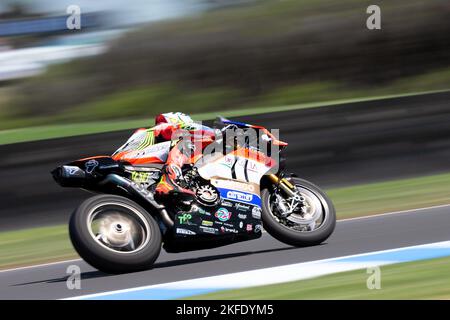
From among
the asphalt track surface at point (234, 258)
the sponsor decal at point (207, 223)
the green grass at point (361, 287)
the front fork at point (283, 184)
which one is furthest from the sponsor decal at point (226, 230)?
the green grass at point (361, 287)

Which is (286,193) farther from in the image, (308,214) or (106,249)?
(106,249)

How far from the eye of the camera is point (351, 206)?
10.7 metres

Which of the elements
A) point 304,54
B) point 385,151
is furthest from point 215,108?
point 385,151

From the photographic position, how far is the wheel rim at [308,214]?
7564mm

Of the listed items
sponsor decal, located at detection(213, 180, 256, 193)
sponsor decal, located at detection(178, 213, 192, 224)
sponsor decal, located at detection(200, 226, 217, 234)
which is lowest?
sponsor decal, located at detection(200, 226, 217, 234)

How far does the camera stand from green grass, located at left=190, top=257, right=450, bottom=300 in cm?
567

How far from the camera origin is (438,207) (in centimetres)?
976

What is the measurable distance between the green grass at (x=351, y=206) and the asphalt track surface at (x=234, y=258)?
3.12ft

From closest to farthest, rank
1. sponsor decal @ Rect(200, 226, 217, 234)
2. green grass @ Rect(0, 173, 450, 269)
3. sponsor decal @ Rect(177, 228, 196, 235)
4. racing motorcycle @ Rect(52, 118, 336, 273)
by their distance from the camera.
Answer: racing motorcycle @ Rect(52, 118, 336, 273)
sponsor decal @ Rect(177, 228, 196, 235)
sponsor decal @ Rect(200, 226, 217, 234)
green grass @ Rect(0, 173, 450, 269)

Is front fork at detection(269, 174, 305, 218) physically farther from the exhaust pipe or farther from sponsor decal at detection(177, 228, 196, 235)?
the exhaust pipe

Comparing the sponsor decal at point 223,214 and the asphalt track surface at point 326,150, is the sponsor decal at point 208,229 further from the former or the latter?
the asphalt track surface at point 326,150

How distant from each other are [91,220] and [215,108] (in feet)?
36.8

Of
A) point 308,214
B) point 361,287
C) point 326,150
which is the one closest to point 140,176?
point 308,214

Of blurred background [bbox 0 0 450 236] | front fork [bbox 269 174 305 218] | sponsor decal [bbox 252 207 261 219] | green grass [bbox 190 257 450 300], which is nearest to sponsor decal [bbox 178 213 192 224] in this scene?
sponsor decal [bbox 252 207 261 219]
